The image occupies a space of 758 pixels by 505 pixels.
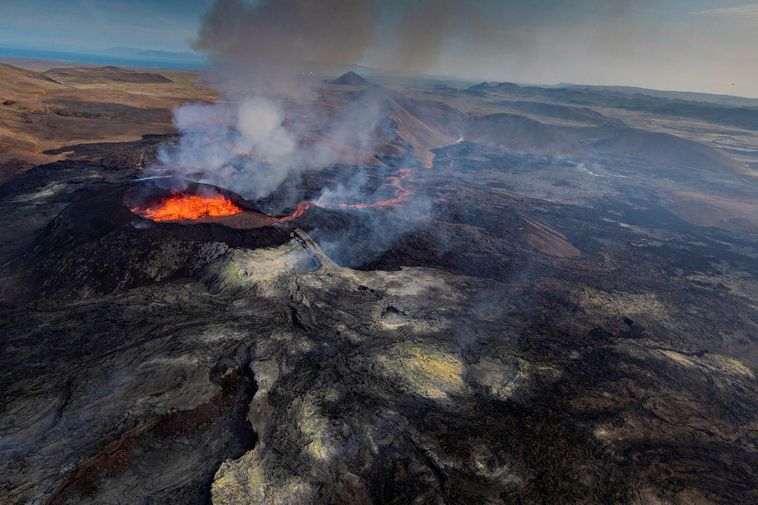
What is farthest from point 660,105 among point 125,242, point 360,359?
point 125,242

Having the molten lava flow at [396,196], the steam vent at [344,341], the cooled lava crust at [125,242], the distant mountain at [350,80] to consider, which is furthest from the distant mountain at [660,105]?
the cooled lava crust at [125,242]

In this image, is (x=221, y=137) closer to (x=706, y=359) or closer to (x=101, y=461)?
(x=101, y=461)

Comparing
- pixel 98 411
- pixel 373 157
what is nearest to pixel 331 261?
pixel 98 411

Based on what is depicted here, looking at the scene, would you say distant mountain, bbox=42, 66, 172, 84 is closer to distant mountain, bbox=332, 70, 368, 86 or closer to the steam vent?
distant mountain, bbox=332, 70, 368, 86

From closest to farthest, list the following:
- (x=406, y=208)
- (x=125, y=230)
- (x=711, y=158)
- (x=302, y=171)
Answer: (x=125, y=230) < (x=406, y=208) < (x=302, y=171) < (x=711, y=158)

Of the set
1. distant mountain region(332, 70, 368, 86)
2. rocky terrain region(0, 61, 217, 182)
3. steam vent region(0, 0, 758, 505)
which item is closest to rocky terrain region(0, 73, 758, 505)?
steam vent region(0, 0, 758, 505)
